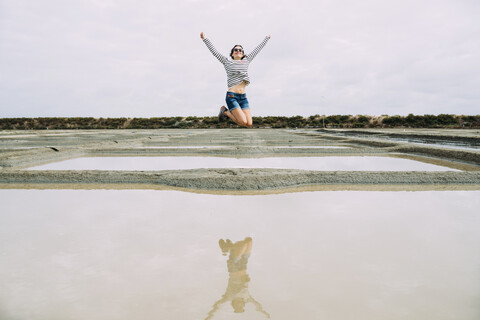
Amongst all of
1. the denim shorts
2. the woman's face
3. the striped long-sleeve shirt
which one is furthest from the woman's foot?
the woman's face

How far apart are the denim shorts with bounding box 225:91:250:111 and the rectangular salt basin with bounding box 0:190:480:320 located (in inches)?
55.2

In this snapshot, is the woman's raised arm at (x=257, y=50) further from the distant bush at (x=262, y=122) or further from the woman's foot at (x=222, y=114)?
the distant bush at (x=262, y=122)

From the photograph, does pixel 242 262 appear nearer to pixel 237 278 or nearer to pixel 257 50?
pixel 237 278

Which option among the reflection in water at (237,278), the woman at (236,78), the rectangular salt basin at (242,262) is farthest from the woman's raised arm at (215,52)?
the reflection in water at (237,278)

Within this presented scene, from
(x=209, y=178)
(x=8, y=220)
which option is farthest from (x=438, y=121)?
(x=8, y=220)

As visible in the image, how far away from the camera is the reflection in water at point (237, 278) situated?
120 centimetres

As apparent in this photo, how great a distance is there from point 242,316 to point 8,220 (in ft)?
6.15

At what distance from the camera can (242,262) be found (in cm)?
155

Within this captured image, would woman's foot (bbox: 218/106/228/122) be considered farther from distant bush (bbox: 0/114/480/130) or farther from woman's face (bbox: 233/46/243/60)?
distant bush (bbox: 0/114/480/130)

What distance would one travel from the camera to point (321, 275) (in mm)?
1410

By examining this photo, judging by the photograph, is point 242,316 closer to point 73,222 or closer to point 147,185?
point 73,222

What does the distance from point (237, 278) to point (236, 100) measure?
2.59 m

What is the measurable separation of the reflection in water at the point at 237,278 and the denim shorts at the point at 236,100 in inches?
82.3

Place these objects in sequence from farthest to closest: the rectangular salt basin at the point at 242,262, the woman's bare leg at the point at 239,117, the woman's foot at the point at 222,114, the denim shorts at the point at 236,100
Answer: the woman's foot at the point at 222,114
the denim shorts at the point at 236,100
the woman's bare leg at the point at 239,117
the rectangular salt basin at the point at 242,262
